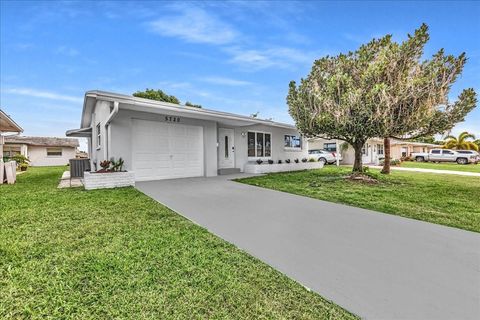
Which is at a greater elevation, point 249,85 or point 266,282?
point 249,85

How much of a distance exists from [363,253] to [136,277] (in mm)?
2891

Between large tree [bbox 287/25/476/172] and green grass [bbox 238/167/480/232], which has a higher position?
large tree [bbox 287/25/476/172]

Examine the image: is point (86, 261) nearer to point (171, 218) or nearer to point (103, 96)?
point (171, 218)

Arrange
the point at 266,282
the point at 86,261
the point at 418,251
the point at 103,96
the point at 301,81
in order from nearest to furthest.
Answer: the point at 266,282
the point at 86,261
the point at 418,251
the point at 103,96
the point at 301,81

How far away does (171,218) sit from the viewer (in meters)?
4.71

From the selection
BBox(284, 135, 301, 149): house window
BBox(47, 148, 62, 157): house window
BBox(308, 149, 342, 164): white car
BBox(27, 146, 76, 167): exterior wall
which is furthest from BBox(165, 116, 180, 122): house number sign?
Answer: BBox(47, 148, 62, 157): house window

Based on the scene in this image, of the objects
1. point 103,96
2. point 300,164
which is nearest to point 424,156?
point 300,164

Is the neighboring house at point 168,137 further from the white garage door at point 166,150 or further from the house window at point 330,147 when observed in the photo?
the house window at point 330,147

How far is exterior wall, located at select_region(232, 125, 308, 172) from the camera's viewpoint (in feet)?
46.4

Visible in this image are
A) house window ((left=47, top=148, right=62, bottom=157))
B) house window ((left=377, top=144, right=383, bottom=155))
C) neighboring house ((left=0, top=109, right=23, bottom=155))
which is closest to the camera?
neighboring house ((left=0, top=109, right=23, bottom=155))

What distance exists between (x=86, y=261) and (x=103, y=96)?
660cm

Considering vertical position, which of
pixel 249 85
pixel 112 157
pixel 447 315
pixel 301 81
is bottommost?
pixel 447 315

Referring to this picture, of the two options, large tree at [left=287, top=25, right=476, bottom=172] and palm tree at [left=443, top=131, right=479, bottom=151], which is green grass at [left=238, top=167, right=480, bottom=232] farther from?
palm tree at [left=443, top=131, right=479, bottom=151]

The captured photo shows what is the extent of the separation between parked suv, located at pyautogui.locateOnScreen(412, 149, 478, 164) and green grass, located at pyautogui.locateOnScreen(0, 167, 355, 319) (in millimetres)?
33098
